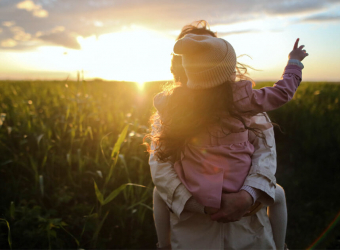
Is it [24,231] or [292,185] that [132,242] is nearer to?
[24,231]

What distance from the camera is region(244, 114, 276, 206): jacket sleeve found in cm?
133

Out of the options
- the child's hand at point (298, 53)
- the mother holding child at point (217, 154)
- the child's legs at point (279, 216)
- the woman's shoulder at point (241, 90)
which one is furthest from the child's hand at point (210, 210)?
the child's hand at point (298, 53)

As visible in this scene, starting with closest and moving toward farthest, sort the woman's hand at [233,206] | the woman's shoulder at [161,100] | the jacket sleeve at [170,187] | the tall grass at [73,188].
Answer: the woman's hand at [233,206] < the jacket sleeve at [170,187] < the woman's shoulder at [161,100] < the tall grass at [73,188]

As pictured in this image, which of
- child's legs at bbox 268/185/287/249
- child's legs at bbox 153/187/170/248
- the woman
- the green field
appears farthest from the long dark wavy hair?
the green field

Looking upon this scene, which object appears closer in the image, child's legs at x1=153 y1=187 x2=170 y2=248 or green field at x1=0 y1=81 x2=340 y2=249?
child's legs at x1=153 y1=187 x2=170 y2=248

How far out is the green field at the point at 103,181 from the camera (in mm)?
2072

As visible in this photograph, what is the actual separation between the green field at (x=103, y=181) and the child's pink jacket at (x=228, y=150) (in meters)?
0.63

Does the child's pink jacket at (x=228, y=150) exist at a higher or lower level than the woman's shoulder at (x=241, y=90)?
lower

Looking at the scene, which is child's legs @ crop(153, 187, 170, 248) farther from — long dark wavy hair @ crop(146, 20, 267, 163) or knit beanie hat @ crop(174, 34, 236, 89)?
knit beanie hat @ crop(174, 34, 236, 89)

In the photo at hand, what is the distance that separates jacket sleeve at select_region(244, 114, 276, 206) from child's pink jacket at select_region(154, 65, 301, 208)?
0.15ft

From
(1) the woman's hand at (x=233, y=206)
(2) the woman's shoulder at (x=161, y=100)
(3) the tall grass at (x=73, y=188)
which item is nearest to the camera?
(1) the woman's hand at (x=233, y=206)

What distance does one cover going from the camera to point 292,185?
2.98m

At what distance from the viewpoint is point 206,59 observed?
131cm

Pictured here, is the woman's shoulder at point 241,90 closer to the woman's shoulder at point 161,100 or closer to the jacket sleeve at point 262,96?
the jacket sleeve at point 262,96
